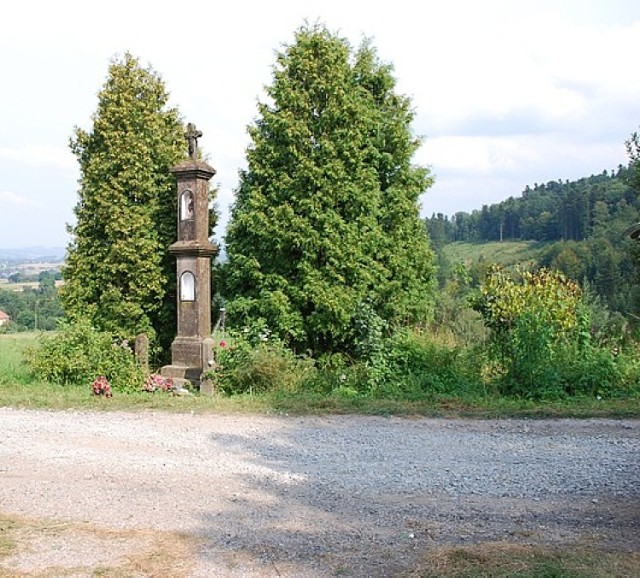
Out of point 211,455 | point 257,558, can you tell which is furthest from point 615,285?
point 257,558

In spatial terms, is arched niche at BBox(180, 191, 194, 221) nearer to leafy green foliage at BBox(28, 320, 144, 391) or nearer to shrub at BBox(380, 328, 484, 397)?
leafy green foliage at BBox(28, 320, 144, 391)

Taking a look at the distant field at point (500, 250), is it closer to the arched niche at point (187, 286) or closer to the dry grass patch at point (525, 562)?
the arched niche at point (187, 286)

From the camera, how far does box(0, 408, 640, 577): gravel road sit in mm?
4379

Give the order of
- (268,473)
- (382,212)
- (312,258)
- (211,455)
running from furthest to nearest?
(382,212)
(312,258)
(211,455)
(268,473)

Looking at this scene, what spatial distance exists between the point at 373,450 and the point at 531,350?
3549mm

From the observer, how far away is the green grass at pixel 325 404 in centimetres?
838

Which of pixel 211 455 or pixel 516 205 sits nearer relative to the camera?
pixel 211 455

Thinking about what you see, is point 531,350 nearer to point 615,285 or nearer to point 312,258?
point 312,258

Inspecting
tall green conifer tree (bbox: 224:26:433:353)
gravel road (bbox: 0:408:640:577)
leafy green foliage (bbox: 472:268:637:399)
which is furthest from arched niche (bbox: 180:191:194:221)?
leafy green foliage (bbox: 472:268:637:399)

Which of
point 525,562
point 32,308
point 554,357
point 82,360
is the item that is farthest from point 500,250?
point 525,562

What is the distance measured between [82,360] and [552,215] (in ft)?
162

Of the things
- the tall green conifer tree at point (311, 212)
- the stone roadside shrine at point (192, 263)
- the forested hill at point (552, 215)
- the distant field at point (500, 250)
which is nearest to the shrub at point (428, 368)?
the tall green conifer tree at point (311, 212)

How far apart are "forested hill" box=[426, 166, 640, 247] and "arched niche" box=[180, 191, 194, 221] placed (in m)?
20.6

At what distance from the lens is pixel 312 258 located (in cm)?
1263
